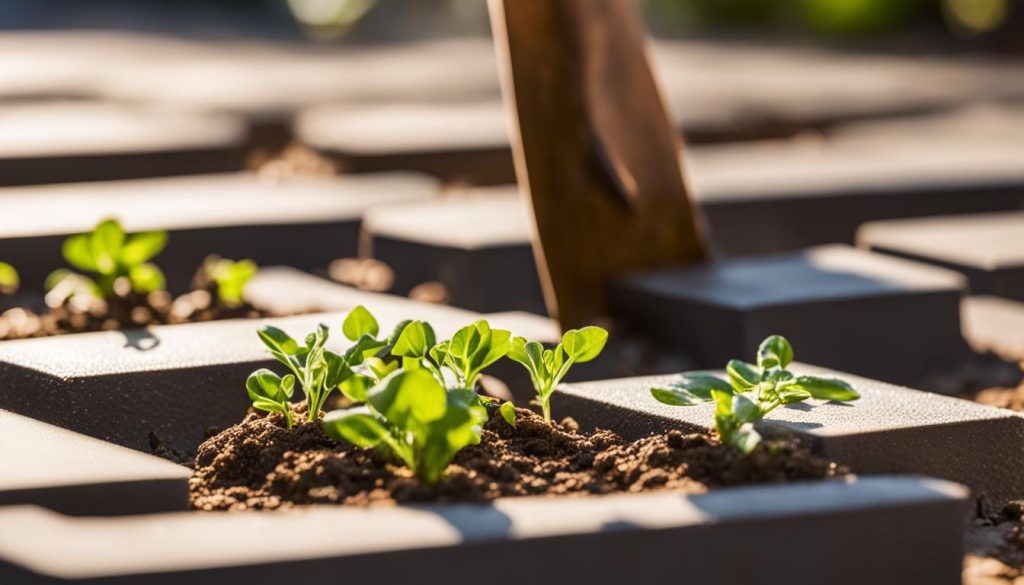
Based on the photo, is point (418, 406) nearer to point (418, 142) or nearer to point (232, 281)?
point (232, 281)

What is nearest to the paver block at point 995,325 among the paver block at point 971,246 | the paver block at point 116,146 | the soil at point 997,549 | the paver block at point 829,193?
the paver block at point 971,246

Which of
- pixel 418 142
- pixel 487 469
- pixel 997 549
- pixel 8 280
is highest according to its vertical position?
pixel 418 142

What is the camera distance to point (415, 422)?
2.25 metres

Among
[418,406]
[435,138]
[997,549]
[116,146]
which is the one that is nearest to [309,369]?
[418,406]

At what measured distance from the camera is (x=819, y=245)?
18.6ft

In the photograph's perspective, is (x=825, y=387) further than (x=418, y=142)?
No

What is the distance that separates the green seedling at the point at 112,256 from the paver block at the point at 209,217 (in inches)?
32.4

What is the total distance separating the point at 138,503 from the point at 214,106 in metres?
6.81

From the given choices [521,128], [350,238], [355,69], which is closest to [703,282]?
[521,128]

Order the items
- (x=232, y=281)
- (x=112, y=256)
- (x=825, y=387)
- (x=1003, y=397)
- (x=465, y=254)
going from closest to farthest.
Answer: (x=825, y=387)
(x=1003, y=397)
(x=112, y=256)
(x=232, y=281)
(x=465, y=254)

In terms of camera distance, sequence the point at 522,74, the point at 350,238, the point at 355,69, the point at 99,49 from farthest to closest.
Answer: the point at 99,49
the point at 355,69
the point at 350,238
the point at 522,74

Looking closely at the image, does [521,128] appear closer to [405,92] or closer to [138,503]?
[138,503]

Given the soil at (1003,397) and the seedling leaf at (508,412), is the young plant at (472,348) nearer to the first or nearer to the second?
the seedling leaf at (508,412)

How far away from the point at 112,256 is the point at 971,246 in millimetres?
2414
